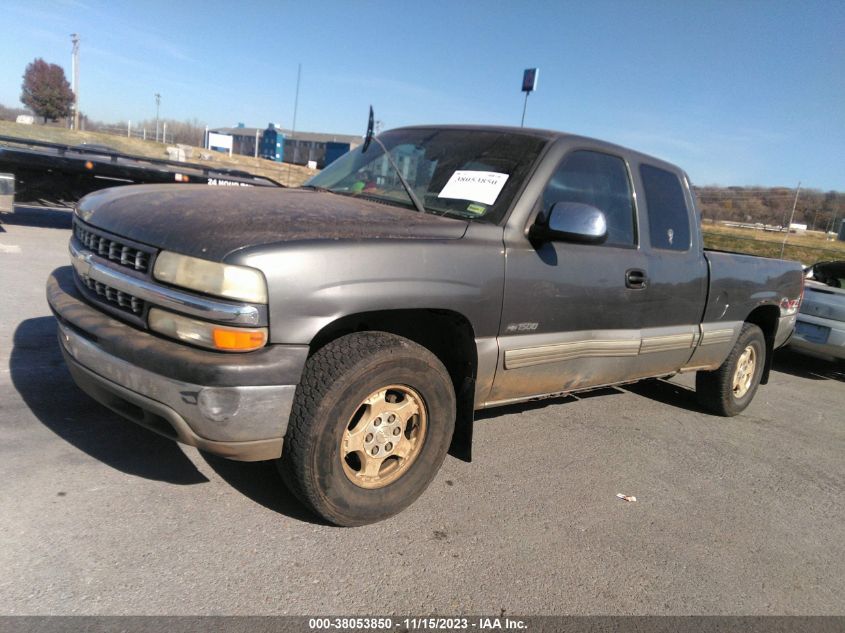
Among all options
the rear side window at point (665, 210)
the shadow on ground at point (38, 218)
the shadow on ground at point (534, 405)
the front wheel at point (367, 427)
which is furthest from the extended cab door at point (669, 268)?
the shadow on ground at point (38, 218)

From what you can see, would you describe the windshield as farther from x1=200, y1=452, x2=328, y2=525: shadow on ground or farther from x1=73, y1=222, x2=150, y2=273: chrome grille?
x1=200, y1=452, x2=328, y2=525: shadow on ground

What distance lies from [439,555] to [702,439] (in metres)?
2.87

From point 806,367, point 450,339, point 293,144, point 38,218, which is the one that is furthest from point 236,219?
point 293,144

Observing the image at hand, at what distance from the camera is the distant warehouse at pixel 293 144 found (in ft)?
165

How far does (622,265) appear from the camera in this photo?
3787mm

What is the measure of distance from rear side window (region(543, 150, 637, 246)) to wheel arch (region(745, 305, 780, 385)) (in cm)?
224

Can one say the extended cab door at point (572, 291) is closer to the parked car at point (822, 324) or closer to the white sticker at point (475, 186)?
the white sticker at point (475, 186)

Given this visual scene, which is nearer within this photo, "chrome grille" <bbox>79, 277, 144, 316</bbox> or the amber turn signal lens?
the amber turn signal lens

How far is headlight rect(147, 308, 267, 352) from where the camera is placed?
92.7 inches

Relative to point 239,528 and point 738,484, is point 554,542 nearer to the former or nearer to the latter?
point 239,528

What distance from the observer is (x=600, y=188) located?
12.6 ft

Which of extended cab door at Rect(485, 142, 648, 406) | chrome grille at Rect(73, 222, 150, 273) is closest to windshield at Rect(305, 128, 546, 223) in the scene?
extended cab door at Rect(485, 142, 648, 406)

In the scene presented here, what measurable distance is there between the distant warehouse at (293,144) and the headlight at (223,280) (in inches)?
994

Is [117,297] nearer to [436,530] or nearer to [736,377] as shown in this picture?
[436,530]
